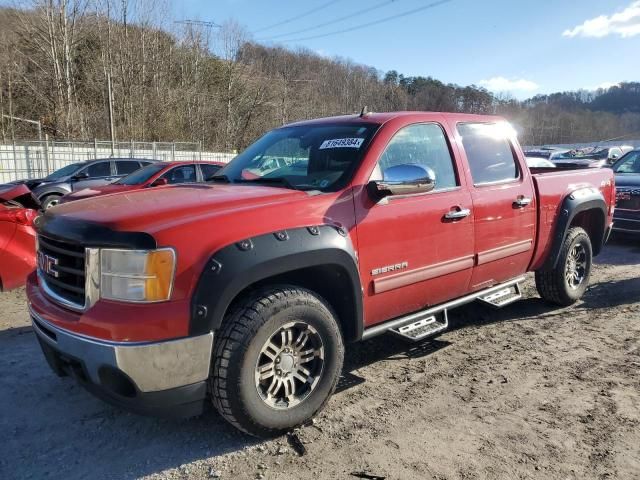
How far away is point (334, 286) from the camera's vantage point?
10.5 ft

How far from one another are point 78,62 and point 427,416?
128ft

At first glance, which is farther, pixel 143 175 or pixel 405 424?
pixel 143 175

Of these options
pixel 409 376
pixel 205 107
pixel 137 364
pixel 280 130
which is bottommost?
pixel 409 376

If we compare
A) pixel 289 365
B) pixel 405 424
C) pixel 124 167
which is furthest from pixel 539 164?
pixel 124 167

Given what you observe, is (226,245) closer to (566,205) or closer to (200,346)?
(200,346)

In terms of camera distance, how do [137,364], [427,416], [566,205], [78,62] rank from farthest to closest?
[78,62] < [566,205] < [427,416] < [137,364]

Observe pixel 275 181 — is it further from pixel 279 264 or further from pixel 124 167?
pixel 124 167

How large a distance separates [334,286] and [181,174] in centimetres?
824

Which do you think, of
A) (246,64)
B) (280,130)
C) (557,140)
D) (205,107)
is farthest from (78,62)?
(557,140)

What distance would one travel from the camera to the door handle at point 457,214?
375cm

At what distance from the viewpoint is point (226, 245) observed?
8.58 feet

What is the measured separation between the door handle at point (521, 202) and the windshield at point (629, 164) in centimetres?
738

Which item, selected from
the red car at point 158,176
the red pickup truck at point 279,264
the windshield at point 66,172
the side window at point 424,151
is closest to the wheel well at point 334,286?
the red pickup truck at point 279,264

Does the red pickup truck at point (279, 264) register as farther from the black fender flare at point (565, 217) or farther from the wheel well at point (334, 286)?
the black fender flare at point (565, 217)
